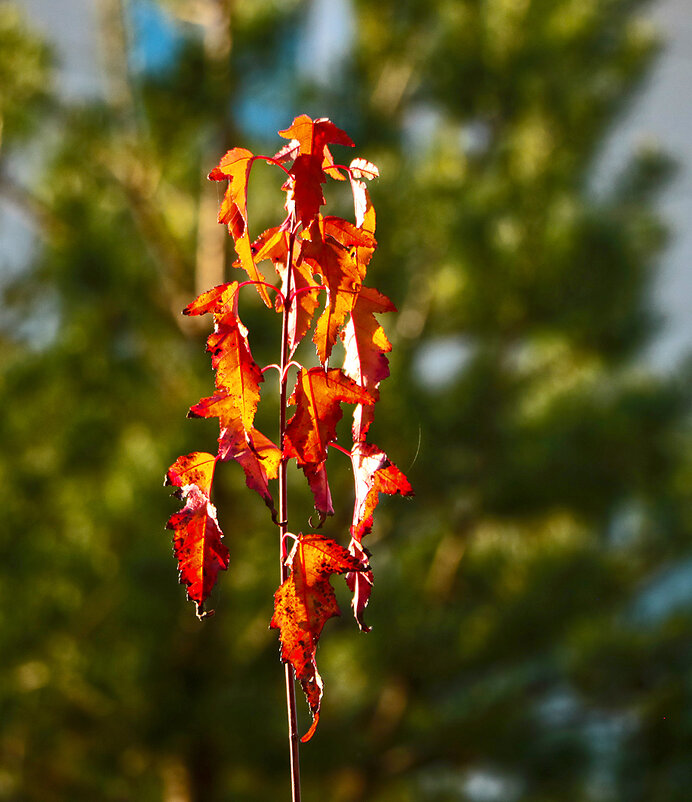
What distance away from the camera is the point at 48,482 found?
110cm

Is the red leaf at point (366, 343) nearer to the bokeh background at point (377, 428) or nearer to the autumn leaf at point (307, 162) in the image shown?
the autumn leaf at point (307, 162)

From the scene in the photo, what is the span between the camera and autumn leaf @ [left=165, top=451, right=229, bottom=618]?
9.6 inches

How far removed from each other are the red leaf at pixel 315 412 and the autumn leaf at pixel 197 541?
28 millimetres

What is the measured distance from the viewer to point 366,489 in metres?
0.26

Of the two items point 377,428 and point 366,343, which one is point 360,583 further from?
point 377,428

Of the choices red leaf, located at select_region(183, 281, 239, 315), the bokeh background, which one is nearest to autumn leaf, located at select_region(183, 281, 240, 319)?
red leaf, located at select_region(183, 281, 239, 315)

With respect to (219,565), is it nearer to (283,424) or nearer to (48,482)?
(283,424)

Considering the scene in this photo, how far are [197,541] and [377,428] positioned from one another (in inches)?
32.6

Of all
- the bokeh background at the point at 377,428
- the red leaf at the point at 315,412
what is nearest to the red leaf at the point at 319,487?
the red leaf at the point at 315,412

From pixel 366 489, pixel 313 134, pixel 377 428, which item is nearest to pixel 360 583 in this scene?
pixel 366 489

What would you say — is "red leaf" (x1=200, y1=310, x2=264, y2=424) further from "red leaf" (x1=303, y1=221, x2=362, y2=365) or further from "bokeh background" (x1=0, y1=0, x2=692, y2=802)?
"bokeh background" (x1=0, y1=0, x2=692, y2=802)

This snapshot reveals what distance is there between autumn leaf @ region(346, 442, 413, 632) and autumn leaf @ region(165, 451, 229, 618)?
39mm

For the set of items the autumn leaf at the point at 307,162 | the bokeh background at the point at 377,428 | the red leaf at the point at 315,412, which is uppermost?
the bokeh background at the point at 377,428

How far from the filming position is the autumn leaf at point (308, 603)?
24cm
